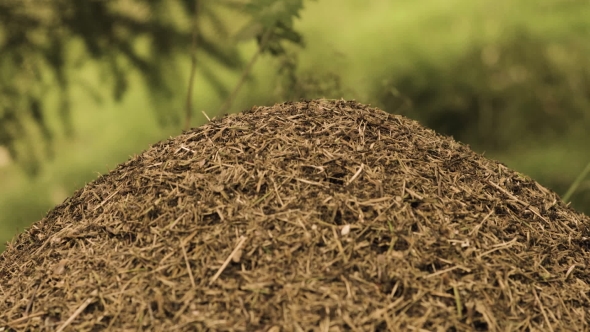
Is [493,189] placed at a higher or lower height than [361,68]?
lower

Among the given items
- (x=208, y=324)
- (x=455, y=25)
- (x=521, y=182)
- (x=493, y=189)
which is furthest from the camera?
(x=455, y=25)

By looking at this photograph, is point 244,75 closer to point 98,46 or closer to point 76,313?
point 98,46

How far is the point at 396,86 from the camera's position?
261 cm

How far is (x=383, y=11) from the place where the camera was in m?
2.52

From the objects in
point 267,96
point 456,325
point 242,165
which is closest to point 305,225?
point 242,165

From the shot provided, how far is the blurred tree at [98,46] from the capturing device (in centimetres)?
253

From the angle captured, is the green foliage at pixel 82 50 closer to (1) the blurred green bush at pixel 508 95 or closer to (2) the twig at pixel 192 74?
(2) the twig at pixel 192 74

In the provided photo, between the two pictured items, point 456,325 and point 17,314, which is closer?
point 456,325

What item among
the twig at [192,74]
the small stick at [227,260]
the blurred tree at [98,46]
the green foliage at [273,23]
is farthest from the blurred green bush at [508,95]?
the small stick at [227,260]

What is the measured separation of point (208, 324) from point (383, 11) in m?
1.95

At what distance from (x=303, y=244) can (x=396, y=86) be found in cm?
168

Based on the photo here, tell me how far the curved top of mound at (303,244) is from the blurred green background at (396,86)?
1155 millimetres

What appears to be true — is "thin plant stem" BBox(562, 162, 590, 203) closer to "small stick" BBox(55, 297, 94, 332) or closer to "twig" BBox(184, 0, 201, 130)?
"twig" BBox(184, 0, 201, 130)

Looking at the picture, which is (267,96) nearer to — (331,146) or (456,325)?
(331,146)
